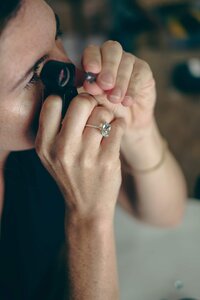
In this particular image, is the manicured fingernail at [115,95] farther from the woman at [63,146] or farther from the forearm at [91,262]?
the forearm at [91,262]

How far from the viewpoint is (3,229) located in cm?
95

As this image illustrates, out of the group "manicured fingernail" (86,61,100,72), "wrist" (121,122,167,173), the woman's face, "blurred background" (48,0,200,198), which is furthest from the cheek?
"blurred background" (48,0,200,198)

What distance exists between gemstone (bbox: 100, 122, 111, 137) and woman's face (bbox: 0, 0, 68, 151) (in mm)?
130

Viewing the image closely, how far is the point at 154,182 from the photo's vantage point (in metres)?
1.07

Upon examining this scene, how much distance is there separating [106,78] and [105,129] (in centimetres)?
10

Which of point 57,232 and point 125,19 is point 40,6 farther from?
point 125,19

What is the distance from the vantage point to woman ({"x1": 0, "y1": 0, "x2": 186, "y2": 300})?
73 centimetres

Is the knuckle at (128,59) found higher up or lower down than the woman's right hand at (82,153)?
higher up

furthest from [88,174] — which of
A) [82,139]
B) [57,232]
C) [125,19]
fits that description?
[125,19]

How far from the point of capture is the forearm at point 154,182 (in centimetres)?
104

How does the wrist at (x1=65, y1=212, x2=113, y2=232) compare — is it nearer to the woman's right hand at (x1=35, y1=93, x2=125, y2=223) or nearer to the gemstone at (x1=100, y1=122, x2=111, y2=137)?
the woman's right hand at (x1=35, y1=93, x2=125, y2=223)

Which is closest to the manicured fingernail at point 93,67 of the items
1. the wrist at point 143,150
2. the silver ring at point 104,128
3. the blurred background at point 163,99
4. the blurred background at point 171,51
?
the silver ring at point 104,128

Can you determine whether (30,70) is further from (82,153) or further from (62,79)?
(82,153)

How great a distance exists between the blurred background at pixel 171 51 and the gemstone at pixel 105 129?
0.55m
